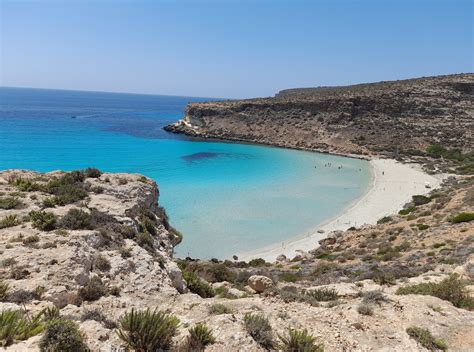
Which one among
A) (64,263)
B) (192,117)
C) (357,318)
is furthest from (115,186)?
(192,117)

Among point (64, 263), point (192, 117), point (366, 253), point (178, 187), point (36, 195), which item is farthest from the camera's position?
point (192, 117)

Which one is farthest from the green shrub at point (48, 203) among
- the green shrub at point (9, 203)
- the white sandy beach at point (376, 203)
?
the white sandy beach at point (376, 203)

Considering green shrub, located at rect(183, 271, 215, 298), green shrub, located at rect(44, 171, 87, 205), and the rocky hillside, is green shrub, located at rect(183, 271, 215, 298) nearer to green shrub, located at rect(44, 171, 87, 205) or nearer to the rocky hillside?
green shrub, located at rect(44, 171, 87, 205)

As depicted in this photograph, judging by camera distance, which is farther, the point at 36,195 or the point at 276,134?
the point at 276,134

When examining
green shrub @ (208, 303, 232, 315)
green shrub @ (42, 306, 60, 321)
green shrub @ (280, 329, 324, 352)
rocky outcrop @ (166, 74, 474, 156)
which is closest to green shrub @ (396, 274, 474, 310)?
green shrub @ (280, 329, 324, 352)

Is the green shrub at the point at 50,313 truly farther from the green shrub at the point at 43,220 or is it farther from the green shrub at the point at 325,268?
the green shrub at the point at 325,268

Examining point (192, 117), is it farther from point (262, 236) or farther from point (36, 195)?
point (36, 195)

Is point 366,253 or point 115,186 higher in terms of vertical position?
point 115,186
